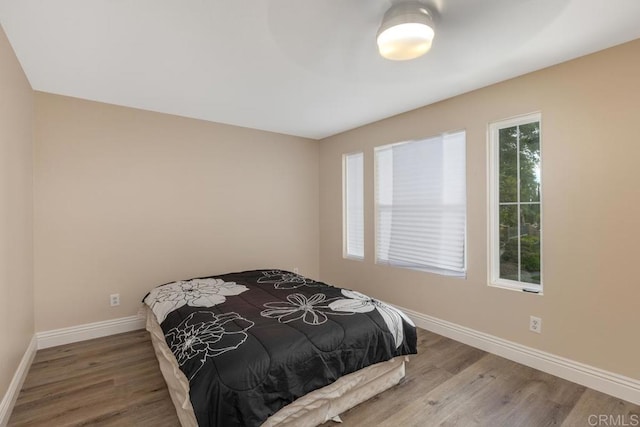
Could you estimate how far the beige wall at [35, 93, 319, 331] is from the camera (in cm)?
287

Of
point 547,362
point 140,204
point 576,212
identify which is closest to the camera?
point 576,212

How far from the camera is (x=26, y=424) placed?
182 cm

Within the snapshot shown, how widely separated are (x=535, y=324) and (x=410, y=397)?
123cm

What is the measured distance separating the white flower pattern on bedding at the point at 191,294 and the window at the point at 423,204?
73.0 inches

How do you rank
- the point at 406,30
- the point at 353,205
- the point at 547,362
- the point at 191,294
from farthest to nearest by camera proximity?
1. the point at 353,205
2. the point at 191,294
3. the point at 547,362
4. the point at 406,30

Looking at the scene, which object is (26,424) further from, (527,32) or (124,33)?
(527,32)

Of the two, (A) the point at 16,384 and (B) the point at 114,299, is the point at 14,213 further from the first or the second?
(B) the point at 114,299

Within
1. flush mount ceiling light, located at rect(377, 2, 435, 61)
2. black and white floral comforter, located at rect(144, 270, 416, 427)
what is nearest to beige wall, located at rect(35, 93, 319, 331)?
black and white floral comforter, located at rect(144, 270, 416, 427)

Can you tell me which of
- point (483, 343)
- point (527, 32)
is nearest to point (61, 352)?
point (483, 343)

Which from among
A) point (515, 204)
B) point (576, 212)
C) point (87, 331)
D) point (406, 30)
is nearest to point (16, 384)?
point (87, 331)

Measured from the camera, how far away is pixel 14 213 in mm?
2123

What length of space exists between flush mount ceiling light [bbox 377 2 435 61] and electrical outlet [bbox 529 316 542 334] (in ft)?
7.31

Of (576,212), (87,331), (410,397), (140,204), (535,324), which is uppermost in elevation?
(140,204)

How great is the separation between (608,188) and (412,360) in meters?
1.93
